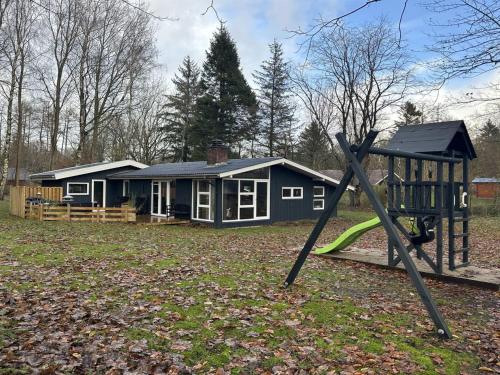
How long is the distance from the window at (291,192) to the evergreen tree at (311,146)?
63.7 feet

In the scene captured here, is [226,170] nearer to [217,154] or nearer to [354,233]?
[217,154]

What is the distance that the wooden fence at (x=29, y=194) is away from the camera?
1967 centimetres

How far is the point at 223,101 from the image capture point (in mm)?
37188

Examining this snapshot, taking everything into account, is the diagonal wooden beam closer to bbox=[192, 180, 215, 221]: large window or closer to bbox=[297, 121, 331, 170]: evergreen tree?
bbox=[192, 180, 215, 221]: large window

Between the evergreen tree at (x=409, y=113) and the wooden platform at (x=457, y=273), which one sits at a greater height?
the evergreen tree at (x=409, y=113)

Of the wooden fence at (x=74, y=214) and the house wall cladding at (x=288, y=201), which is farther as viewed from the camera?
the house wall cladding at (x=288, y=201)

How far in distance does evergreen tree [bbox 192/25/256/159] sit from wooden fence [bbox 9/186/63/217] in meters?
17.8

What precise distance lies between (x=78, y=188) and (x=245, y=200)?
32.1 feet

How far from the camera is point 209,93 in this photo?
125ft

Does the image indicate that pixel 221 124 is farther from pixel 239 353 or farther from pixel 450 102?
pixel 239 353

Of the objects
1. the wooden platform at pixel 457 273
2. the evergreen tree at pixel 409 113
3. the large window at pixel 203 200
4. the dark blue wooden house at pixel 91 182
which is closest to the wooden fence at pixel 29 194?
the dark blue wooden house at pixel 91 182

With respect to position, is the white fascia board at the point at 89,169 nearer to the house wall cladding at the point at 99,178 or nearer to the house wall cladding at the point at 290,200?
the house wall cladding at the point at 99,178

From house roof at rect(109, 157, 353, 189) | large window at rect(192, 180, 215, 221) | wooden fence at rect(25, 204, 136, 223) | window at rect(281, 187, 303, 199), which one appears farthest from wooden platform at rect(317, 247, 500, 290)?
wooden fence at rect(25, 204, 136, 223)

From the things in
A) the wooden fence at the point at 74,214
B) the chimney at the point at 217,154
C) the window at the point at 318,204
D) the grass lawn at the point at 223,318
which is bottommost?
the grass lawn at the point at 223,318
